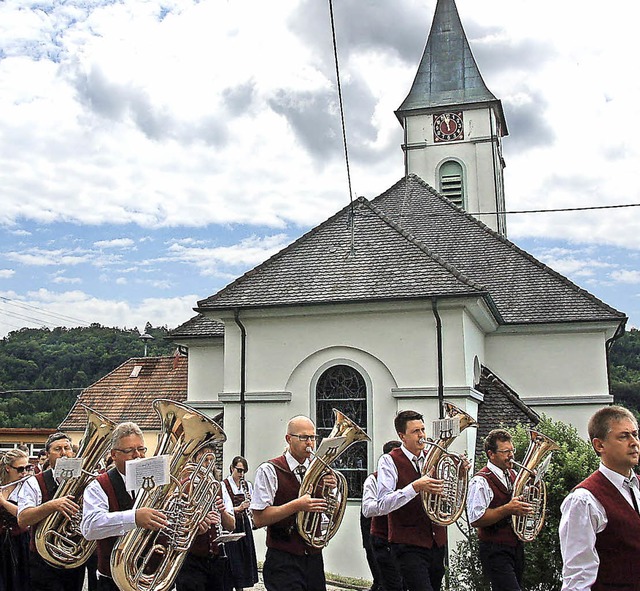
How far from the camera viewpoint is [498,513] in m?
7.43

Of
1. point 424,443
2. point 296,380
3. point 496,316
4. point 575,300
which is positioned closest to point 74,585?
point 424,443

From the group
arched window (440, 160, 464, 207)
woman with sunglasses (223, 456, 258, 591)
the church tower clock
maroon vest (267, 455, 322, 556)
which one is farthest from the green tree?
arched window (440, 160, 464, 207)

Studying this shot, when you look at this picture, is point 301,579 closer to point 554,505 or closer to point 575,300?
point 554,505

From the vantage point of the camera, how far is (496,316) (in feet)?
57.2

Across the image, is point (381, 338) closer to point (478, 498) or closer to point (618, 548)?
point (478, 498)

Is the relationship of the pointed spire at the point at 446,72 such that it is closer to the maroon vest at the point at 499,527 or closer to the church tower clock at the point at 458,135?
the church tower clock at the point at 458,135

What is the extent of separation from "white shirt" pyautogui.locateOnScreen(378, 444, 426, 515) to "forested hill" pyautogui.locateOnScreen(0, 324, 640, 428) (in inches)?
1630

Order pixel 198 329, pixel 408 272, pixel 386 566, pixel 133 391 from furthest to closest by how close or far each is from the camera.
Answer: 1. pixel 133 391
2. pixel 198 329
3. pixel 408 272
4. pixel 386 566

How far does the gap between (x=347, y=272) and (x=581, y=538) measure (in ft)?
39.6

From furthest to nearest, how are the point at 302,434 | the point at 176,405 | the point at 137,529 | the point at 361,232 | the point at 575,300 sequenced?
the point at 575,300
the point at 361,232
the point at 302,434
the point at 176,405
the point at 137,529

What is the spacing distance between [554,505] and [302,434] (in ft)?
15.1

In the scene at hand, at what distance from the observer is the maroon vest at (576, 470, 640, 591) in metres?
4.07

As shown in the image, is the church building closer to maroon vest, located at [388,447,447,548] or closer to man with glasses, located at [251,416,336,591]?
maroon vest, located at [388,447,447,548]

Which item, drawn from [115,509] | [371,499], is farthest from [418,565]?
[115,509]
